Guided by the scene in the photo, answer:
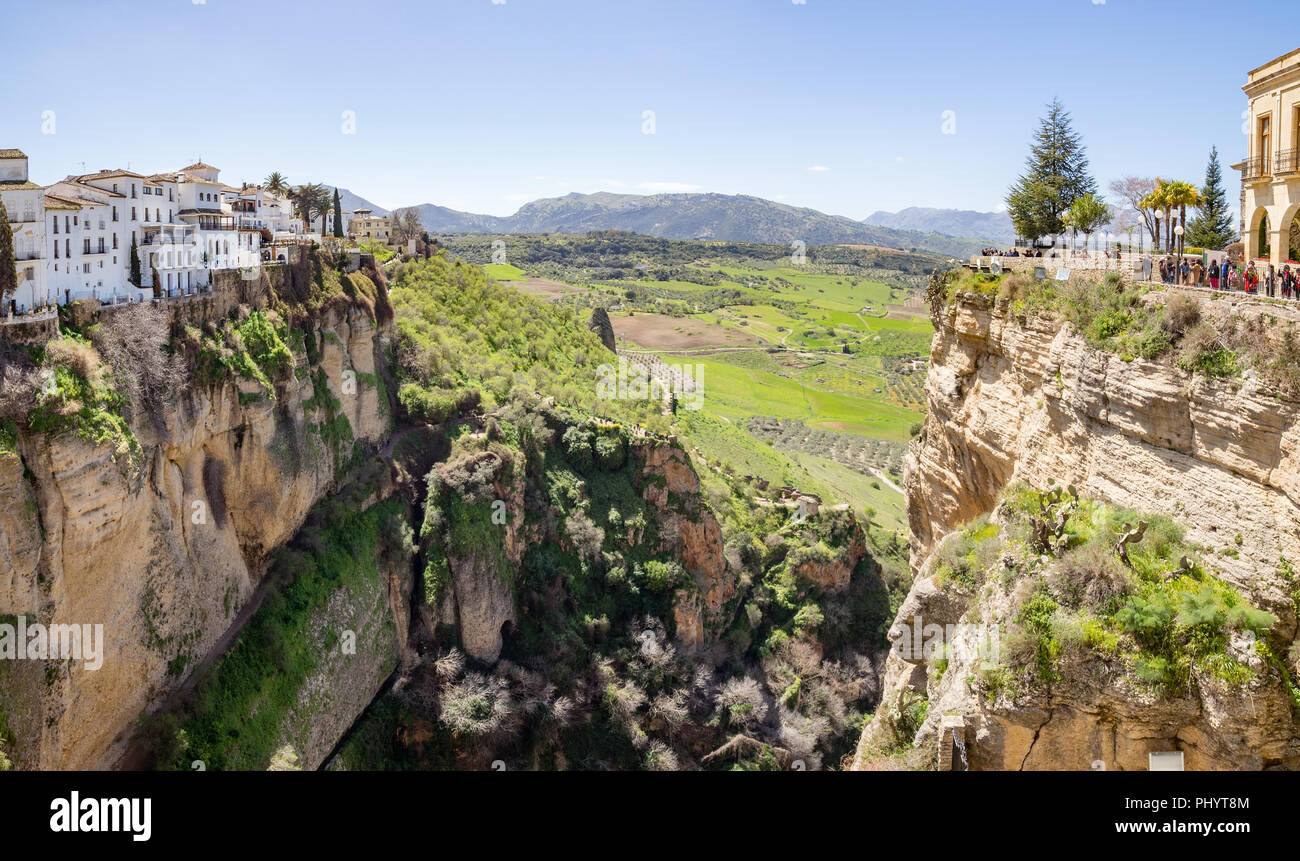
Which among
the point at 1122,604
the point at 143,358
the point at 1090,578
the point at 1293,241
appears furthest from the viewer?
the point at 143,358

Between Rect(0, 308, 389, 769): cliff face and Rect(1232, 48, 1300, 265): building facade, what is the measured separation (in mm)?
25745

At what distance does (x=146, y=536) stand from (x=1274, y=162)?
26765 mm

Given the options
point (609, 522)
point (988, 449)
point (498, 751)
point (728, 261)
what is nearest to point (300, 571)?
point (498, 751)

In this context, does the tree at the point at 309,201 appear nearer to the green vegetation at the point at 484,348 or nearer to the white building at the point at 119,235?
the green vegetation at the point at 484,348

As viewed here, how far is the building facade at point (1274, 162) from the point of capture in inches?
688

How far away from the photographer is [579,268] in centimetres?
15825

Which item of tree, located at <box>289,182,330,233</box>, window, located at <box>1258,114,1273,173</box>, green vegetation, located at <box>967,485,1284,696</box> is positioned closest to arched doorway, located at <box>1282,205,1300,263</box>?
window, located at <box>1258,114,1273,173</box>

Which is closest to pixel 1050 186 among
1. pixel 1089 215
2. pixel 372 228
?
pixel 1089 215

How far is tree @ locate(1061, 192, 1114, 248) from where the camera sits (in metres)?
25.1

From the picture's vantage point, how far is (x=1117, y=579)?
534 inches

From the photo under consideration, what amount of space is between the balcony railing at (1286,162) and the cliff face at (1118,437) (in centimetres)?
560

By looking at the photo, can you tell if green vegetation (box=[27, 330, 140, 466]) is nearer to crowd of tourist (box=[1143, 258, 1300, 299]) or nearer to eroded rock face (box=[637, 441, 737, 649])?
crowd of tourist (box=[1143, 258, 1300, 299])

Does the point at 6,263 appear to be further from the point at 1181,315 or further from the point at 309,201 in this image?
the point at 309,201

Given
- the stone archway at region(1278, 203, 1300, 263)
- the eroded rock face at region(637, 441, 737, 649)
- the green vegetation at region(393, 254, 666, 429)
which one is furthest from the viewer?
the eroded rock face at region(637, 441, 737, 649)
